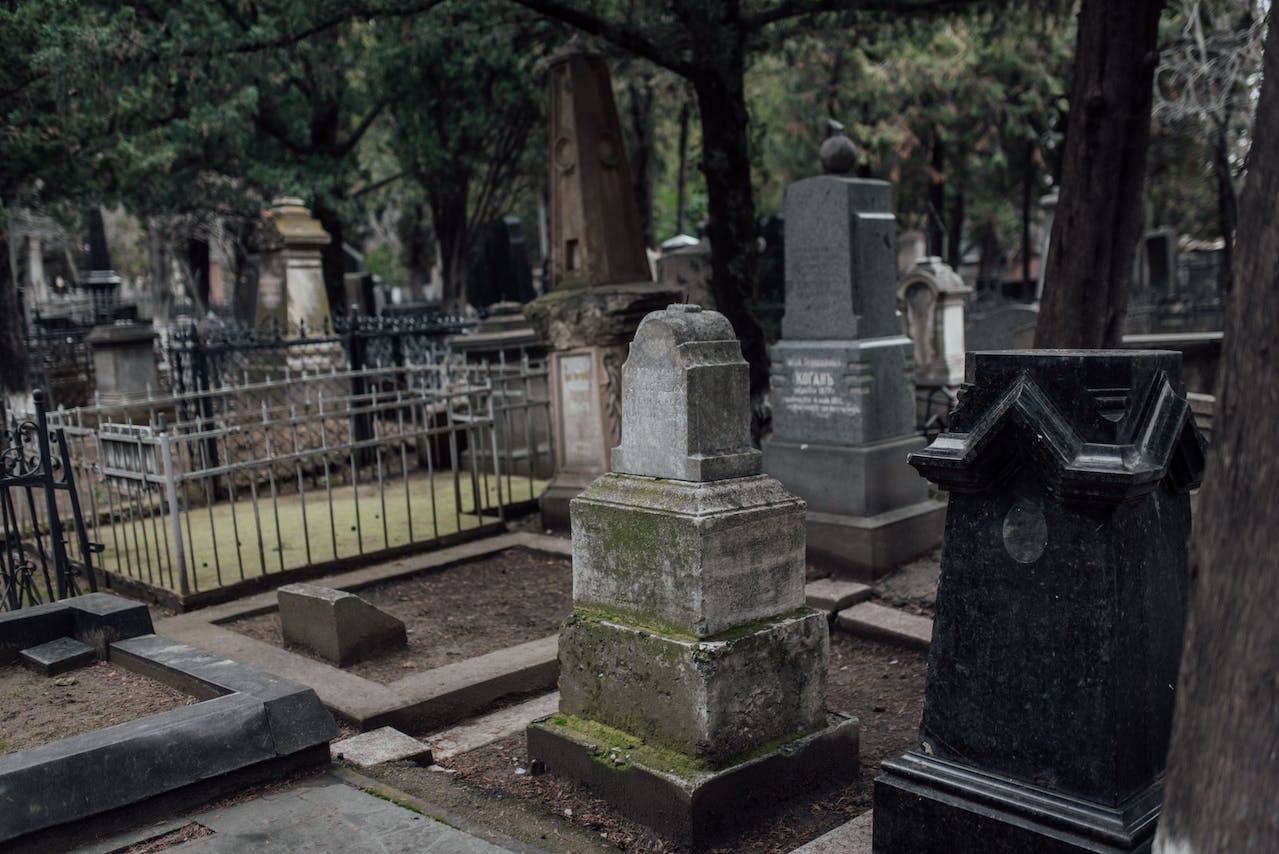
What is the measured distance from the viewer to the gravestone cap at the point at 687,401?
4547 mm

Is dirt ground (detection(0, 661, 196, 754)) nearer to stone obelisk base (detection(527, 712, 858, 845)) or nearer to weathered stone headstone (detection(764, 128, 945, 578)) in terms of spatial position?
stone obelisk base (detection(527, 712, 858, 845))

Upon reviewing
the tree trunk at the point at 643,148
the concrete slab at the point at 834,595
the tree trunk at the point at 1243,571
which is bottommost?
the concrete slab at the point at 834,595

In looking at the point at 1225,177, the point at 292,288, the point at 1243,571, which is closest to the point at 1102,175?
the point at 1243,571

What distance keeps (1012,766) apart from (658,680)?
1.52 metres

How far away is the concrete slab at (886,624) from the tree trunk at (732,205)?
15.5 ft

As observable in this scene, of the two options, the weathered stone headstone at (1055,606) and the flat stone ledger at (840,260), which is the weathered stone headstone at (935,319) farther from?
the weathered stone headstone at (1055,606)

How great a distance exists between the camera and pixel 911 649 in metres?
6.68

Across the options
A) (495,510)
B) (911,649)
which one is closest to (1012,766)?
(911,649)

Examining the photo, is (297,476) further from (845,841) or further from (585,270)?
(845,841)

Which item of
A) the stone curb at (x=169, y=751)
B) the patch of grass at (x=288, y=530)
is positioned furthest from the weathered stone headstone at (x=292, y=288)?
the stone curb at (x=169, y=751)

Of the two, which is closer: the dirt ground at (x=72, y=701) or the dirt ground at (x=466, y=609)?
the dirt ground at (x=72, y=701)

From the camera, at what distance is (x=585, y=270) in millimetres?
9672

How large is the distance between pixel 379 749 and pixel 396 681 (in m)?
1.14

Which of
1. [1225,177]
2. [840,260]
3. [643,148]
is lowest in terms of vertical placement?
[840,260]
